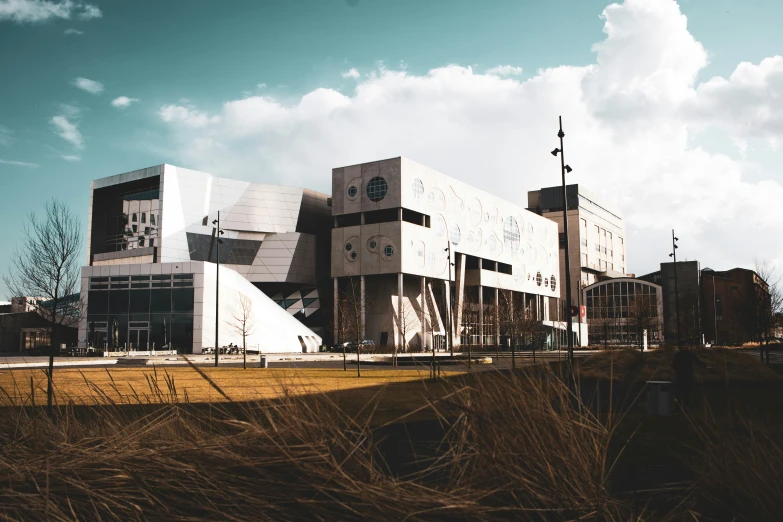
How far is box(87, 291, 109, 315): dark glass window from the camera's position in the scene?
54.0 metres

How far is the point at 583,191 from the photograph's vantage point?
377ft

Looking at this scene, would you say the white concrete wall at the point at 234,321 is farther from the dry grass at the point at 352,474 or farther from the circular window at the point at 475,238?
the dry grass at the point at 352,474

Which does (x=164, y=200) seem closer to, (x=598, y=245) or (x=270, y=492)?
(x=270, y=492)

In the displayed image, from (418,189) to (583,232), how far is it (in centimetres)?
5498

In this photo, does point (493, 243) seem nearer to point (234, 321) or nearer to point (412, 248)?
point (412, 248)

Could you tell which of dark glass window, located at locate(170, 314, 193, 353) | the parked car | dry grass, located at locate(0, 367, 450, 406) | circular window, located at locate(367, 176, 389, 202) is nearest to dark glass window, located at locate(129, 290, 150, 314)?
dark glass window, located at locate(170, 314, 193, 353)

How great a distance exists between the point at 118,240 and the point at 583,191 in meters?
79.4

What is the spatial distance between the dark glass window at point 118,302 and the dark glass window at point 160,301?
2380mm

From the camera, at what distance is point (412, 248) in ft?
212

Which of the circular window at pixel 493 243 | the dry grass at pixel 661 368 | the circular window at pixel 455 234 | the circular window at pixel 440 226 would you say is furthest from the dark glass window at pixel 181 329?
the circular window at pixel 493 243

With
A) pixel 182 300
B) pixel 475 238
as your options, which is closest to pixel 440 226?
pixel 475 238

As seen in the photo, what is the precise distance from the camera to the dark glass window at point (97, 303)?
5397cm

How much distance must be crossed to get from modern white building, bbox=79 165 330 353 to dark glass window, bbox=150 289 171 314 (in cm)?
8

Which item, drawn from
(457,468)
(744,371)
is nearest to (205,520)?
(457,468)
